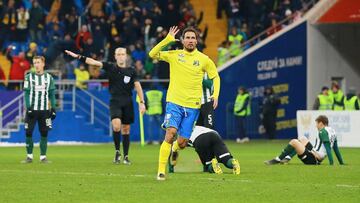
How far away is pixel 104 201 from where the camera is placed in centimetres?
1300

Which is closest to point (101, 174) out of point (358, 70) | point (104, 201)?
point (104, 201)

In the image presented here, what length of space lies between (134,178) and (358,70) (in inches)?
1023

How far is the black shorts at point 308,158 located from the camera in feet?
68.7

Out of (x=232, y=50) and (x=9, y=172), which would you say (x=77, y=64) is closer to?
(x=232, y=50)

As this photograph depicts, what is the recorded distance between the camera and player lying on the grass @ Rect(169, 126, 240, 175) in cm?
1809

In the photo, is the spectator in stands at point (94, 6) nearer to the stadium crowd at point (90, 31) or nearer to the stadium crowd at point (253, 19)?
the stadium crowd at point (90, 31)

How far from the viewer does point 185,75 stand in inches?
662

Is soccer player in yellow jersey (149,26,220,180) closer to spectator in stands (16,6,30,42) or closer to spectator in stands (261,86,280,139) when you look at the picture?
spectator in stands (261,86,280,139)

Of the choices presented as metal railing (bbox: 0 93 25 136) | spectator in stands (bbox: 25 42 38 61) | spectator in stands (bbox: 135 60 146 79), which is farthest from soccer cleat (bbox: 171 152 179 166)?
spectator in stands (bbox: 135 60 146 79)

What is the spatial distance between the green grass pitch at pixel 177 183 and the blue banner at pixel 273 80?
1738 centimetres

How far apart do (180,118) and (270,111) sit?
2268 centimetres

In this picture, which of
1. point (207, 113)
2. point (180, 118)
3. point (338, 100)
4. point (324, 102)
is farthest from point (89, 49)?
point (180, 118)

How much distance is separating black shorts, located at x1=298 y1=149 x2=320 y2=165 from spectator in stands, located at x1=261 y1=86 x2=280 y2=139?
17822mm

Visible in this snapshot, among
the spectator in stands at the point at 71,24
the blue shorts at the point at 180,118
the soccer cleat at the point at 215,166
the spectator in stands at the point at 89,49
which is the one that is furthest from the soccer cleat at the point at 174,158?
the spectator in stands at the point at 71,24
